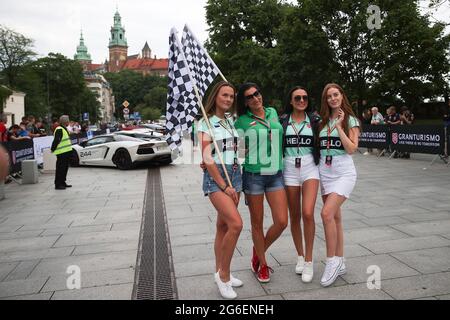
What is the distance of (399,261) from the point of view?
438 centimetres

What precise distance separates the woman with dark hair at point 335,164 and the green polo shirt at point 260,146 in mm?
484

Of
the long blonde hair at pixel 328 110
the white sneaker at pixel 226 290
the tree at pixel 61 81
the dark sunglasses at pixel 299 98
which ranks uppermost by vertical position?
the tree at pixel 61 81

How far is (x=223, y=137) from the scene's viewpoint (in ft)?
12.3

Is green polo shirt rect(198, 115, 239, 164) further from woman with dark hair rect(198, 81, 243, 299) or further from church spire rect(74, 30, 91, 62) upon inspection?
church spire rect(74, 30, 91, 62)

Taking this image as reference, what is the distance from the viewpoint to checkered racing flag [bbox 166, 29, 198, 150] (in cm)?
430

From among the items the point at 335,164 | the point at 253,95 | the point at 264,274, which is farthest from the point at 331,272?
the point at 253,95

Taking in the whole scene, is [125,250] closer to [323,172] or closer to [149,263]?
[149,263]

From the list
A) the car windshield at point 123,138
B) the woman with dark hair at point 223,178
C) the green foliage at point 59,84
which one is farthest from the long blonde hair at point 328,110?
the green foliage at point 59,84

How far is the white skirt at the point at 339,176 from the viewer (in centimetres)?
394

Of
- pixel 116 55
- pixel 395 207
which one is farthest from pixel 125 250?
pixel 116 55

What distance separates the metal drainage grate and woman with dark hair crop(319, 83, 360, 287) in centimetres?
148

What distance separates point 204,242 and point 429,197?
4744mm

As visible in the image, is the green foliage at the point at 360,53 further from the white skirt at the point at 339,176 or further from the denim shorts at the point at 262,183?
the denim shorts at the point at 262,183

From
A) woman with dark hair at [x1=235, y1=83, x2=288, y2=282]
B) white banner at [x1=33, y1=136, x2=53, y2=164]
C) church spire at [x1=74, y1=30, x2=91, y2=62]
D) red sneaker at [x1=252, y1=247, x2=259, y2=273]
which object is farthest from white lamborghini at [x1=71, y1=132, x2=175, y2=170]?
church spire at [x1=74, y1=30, x2=91, y2=62]
